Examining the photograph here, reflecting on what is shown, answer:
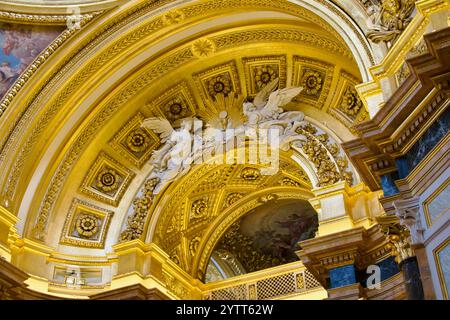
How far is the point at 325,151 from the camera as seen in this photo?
40.0ft

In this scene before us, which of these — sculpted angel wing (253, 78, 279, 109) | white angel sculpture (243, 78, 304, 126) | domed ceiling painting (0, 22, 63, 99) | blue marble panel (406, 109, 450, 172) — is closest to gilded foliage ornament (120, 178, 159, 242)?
white angel sculpture (243, 78, 304, 126)

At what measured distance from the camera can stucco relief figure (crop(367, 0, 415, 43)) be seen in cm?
892

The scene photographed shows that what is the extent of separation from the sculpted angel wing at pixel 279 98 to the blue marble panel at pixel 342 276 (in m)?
3.43

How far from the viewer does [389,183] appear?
327 inches

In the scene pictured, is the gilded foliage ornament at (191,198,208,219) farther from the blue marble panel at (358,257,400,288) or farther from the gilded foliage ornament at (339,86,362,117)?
the blue marble panel at (358,257,400,288)

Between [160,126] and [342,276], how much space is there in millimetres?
4714

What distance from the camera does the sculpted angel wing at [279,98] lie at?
41.7 feet

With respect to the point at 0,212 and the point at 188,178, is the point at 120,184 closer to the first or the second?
the point at 188,178

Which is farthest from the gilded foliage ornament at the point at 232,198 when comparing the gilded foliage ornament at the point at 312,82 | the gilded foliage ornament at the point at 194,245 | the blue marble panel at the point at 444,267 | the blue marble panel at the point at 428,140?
the blue marble panel at the point at 444,267

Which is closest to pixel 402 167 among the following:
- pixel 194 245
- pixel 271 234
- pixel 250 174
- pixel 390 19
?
pixel 390 19

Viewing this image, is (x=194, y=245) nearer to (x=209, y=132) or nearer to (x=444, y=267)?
(x=209, y=132)

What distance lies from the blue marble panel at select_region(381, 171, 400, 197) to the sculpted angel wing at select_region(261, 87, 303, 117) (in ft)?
15.0

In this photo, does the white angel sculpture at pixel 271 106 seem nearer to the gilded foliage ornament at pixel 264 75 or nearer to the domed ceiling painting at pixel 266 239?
the gilded foliage ornament at pixel 264 75

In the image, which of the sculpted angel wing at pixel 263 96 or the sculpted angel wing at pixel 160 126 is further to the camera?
the sculpted angel wing at pixel 160 126
